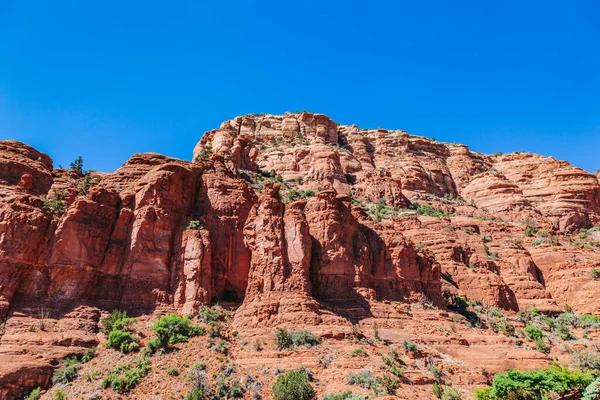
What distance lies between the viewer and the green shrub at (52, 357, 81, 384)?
2998 centimetres

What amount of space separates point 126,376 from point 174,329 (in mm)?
5243

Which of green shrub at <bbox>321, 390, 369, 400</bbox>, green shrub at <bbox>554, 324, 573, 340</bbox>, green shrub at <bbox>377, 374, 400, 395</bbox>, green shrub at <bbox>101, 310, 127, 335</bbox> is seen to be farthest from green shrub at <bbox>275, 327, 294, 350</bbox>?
green shrub at <bbox>554, 324, 573, 340</bbox>

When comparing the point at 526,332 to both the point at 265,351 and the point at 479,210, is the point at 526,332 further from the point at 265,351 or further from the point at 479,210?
the point at 479,210

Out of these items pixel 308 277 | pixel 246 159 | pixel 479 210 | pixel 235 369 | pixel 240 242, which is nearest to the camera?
pixel 235 369

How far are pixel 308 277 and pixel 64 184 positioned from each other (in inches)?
1097

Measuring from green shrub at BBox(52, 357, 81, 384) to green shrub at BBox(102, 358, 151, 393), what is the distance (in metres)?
2.67

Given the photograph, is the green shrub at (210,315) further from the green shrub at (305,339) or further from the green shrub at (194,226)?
the green shrub at (194,226)

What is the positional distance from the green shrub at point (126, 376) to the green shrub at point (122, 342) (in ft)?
5.12

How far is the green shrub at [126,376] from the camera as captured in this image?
2870 centimetres

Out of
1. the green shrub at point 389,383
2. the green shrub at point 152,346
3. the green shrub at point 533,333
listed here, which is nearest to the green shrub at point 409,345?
the green shrub at point 389,383

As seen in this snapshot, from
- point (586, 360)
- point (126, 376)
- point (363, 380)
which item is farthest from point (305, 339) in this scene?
point (586, 360)

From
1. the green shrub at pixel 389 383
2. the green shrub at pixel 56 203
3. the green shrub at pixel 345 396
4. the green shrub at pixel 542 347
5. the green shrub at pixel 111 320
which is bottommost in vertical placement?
the green shrub at pixel 345 396

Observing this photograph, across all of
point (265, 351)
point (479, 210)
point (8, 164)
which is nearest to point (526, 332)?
point (265, 351)

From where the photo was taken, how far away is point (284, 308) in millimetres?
35625
